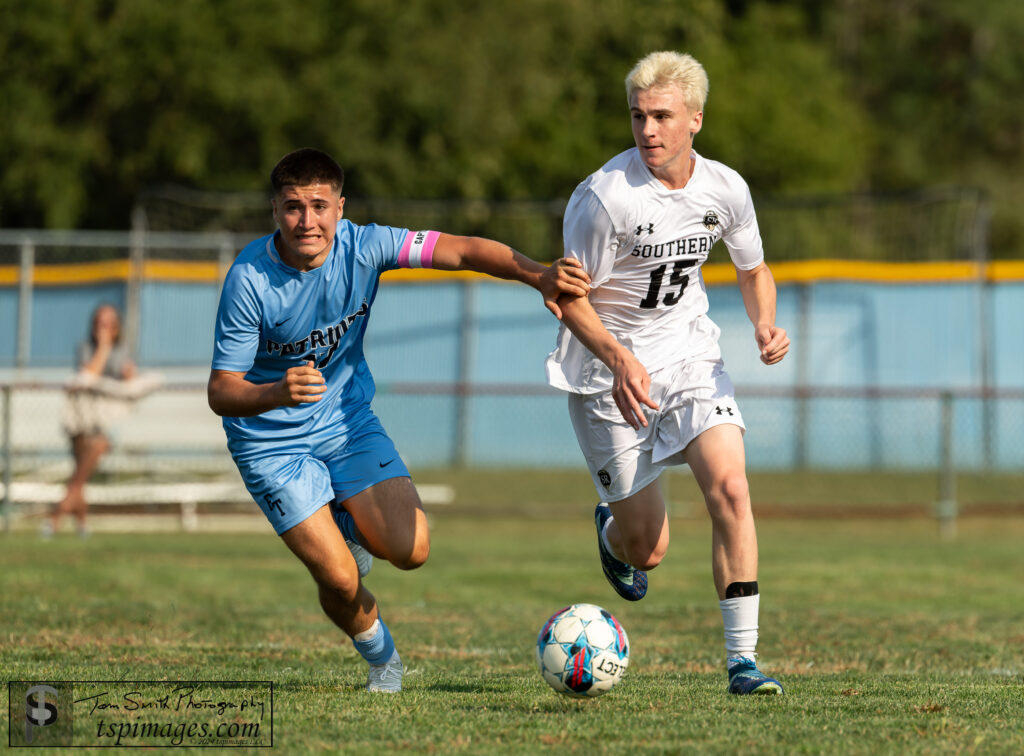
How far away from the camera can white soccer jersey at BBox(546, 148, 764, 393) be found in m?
6.19

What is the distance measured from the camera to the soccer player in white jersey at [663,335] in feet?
19.6

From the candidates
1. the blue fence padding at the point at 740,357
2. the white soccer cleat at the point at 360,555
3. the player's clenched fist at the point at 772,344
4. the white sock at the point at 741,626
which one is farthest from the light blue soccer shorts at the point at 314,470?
the blue fence padding at the point at 740,357

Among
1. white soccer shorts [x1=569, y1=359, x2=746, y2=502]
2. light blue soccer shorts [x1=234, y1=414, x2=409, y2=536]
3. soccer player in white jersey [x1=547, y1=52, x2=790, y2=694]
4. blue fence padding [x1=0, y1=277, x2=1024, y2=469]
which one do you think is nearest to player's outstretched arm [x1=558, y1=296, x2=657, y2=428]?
soccer player in white jersey [x1=547, y1=52, x2=790, y2=694]

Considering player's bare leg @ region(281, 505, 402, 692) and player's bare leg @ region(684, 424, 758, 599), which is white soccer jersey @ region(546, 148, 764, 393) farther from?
player's bare leg @ region(281, 505, 402, 692)

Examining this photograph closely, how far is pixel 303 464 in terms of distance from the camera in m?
6.07

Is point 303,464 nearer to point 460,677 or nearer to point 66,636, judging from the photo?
point 460,677

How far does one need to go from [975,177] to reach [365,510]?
3944 cm

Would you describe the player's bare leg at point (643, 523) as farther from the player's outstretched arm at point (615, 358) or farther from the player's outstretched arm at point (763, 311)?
the player's outstretched arm at point (763, 311)

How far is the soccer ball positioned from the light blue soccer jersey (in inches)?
52.7

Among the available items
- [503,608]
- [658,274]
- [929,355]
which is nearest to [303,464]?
[658,274]

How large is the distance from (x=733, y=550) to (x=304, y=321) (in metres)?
2.06

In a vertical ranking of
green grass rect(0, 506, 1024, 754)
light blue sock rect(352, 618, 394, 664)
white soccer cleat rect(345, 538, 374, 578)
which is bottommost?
green grass rect(0, 506, 1024, 754)

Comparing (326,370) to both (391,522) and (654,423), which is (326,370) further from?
(654,423)

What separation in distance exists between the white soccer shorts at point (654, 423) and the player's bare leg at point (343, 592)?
1.21 m
